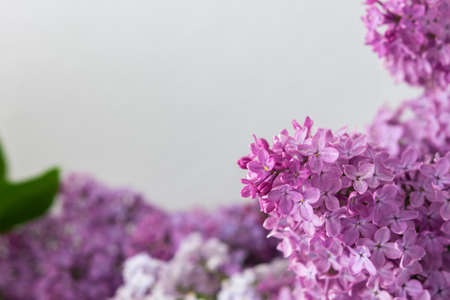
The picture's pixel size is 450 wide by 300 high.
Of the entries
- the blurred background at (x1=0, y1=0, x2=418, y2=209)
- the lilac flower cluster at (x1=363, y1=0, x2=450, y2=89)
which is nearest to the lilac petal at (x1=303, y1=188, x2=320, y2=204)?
the lilac flower cluster at (x1=363, y1=0, x2=450, y2=89)

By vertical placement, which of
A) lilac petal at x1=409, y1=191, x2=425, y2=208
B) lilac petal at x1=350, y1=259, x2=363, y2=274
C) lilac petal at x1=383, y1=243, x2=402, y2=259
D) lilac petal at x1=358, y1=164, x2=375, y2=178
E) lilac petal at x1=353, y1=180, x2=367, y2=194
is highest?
lilac petal at x1=409, y1=191, x2=425, y2=208

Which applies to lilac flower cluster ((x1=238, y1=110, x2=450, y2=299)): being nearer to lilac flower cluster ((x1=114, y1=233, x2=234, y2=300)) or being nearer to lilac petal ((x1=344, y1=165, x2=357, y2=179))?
lilac petal ((x1=344, y1=165, x2=357, y2=179))

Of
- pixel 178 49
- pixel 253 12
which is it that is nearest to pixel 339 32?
pixel 253 12

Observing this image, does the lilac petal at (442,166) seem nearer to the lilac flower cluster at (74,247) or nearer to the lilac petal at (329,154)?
the lilac petal at (329,154)

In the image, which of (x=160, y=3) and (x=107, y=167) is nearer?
(x=160, y=3)

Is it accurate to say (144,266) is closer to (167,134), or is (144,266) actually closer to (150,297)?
(150,297)

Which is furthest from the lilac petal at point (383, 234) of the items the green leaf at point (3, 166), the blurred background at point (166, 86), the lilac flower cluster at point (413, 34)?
the blurred background at point (166, 86)
